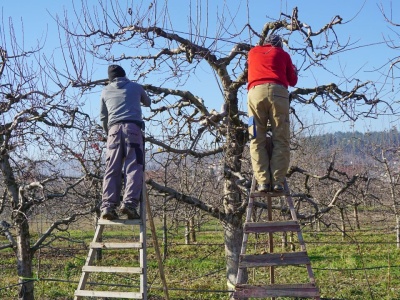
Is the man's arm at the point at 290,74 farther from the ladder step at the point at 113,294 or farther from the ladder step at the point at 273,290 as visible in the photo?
the ladder step at the point at 113,294

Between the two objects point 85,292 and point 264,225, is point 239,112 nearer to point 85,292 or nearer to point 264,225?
point 264,225

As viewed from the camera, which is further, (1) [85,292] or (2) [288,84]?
(2) [288,84]

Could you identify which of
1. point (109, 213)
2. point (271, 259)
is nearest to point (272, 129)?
point (271, 259)

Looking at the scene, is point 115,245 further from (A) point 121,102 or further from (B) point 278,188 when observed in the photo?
(B) point 278,188

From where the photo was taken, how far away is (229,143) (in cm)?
677

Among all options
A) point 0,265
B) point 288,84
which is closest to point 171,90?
point 288,84

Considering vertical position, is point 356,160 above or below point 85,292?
above

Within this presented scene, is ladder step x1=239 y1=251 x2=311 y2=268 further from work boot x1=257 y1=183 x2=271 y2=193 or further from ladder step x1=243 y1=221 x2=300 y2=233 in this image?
work boot x1=257 y1=183 x2=271 y2=193

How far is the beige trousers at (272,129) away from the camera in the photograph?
16.5 ft

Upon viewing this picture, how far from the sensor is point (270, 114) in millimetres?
5152

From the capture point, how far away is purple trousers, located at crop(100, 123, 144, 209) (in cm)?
478

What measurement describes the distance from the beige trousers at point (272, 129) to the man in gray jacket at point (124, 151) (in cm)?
112

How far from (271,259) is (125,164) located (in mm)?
1613

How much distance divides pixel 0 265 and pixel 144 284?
1294 centimetres
